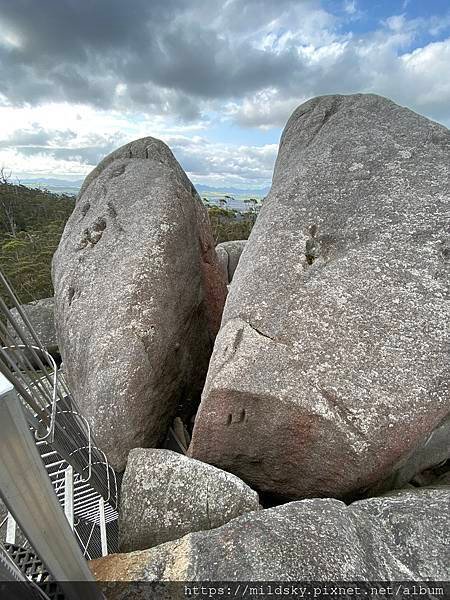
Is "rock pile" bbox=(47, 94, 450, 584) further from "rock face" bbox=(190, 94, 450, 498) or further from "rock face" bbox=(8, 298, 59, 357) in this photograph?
"rock face" bbox=(8, 298, 59, 357)

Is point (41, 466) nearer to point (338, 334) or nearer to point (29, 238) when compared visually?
point (338, 334)

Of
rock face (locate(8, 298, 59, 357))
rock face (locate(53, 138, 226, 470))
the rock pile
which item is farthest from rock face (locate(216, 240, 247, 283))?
the rock pile

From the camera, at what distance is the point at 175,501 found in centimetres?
337

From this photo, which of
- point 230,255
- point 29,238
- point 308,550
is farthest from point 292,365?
point 29,238

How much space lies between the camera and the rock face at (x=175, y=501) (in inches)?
129

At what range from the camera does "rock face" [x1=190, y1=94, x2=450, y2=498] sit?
365cm

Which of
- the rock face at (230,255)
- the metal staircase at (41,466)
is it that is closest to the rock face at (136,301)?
the metal staircase at (41,466)

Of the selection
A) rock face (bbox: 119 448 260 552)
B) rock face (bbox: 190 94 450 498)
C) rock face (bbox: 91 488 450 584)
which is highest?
rock face (bbox: 190 94 450 498)

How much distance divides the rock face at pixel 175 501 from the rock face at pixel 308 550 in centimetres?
43

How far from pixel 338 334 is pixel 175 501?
6.51 ft

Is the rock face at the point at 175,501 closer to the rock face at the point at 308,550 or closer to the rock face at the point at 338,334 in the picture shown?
the rock face at the point at 308,550

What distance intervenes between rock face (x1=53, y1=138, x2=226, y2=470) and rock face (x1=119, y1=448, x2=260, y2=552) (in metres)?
1.43

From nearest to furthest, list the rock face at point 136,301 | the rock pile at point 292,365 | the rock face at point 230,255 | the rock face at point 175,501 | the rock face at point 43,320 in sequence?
1. the rock pile at point 292,365
2. the rock face at point 175,501
3. the rock face at point 136,301
4. the rock face at point 43,320
5. the rock face at point 230,255

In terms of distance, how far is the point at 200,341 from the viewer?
6430 mm
